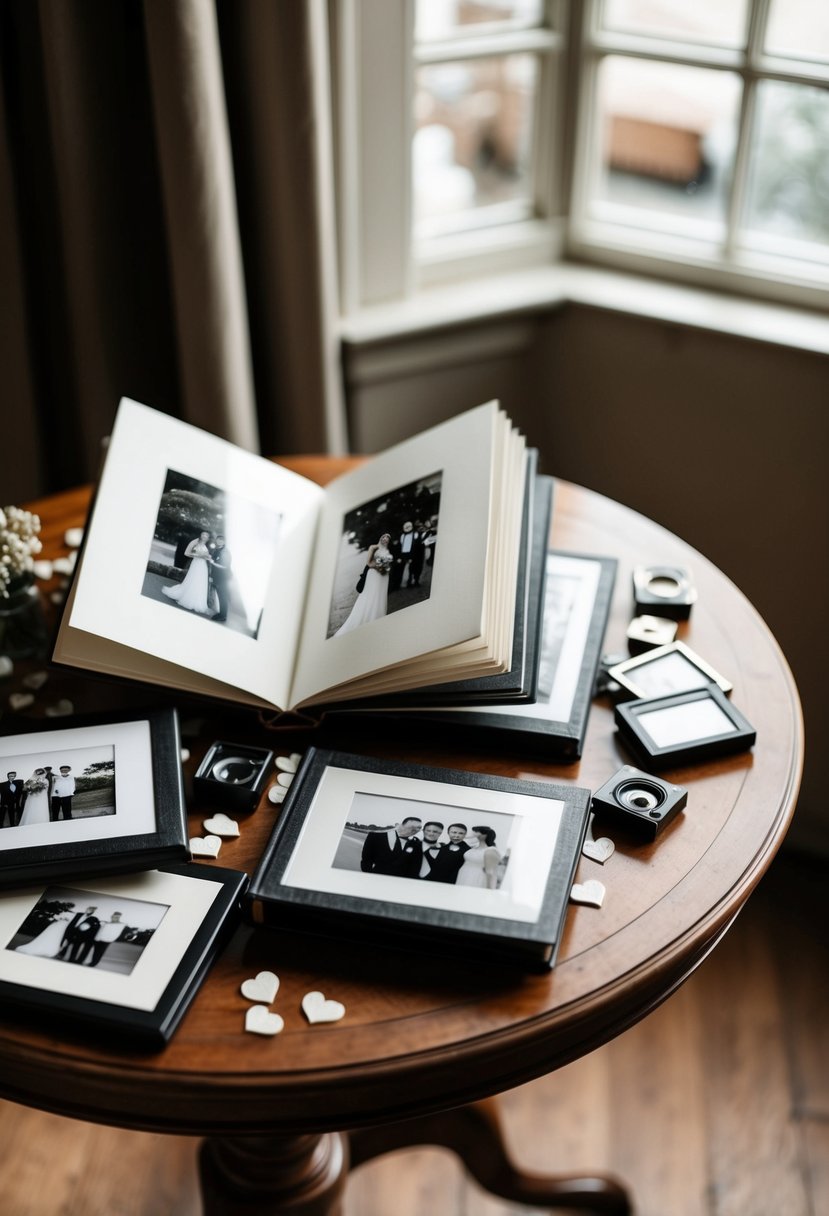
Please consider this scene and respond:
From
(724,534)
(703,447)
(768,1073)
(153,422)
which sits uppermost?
(153,422)

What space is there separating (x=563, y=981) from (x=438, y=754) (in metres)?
0.24

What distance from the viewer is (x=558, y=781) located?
3.04ft

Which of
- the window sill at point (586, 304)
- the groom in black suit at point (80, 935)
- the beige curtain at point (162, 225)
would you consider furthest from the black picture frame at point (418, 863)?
the window sill at point (586, 304)

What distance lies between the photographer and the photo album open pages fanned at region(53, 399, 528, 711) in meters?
0.90

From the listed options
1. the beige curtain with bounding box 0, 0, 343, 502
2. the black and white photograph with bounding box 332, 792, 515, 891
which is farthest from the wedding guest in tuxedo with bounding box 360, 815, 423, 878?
the beige curtain with bounding box 0, 0, 343, 502

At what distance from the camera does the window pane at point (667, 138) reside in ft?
5.51

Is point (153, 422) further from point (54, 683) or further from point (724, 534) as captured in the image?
point (724, 534)

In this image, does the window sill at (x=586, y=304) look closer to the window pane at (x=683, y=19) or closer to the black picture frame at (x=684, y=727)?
the window pane at (x=683, y=19)

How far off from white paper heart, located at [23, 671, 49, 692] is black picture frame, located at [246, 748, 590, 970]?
302 millimetres

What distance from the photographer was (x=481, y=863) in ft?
2.66

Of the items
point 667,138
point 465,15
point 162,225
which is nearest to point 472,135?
point 465,15

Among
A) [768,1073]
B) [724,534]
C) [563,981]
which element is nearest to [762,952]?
[768,1073]

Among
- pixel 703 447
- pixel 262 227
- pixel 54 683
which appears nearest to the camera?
pixel 54 683

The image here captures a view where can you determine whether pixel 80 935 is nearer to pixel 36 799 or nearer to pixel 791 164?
pixel 36 799
